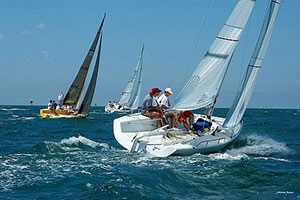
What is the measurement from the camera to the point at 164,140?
841 cm

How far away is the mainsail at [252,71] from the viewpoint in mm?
9664

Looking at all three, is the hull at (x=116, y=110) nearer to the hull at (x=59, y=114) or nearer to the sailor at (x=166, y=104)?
the hull at (x=59, y=114)

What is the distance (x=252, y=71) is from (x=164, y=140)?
136 inches

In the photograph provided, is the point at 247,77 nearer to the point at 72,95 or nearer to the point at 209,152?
the point at 209,152

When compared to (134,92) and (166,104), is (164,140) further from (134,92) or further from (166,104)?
(134,92)

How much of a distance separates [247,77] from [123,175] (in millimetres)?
5263

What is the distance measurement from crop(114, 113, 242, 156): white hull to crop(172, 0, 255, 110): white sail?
0.97m

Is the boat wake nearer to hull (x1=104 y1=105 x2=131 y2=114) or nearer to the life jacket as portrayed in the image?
the life jacket

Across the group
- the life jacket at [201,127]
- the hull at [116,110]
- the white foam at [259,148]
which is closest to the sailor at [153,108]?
the life jacket at [201,127]

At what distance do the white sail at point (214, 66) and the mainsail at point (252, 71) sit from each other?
0.60 meters

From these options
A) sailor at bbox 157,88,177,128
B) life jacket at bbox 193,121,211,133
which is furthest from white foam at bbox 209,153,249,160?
sailor at bbox 157,88,177,128


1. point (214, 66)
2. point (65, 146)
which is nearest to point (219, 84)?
point (214, 66)

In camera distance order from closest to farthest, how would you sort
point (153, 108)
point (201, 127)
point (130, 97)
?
1. point (201, 127)
2. point (153, 108)
3. point (130, 97)

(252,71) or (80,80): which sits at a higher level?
(80,80)
